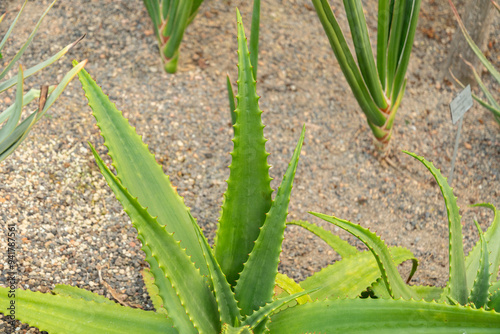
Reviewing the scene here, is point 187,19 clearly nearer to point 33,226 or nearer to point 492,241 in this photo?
point 33,226

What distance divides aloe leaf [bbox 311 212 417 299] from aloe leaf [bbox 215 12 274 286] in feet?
0.46

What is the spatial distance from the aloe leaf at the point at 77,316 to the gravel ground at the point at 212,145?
0.26 metres

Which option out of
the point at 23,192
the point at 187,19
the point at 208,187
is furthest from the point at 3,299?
the point at 187,19

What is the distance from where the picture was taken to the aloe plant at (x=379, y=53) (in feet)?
5.48

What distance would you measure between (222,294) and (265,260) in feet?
0.33

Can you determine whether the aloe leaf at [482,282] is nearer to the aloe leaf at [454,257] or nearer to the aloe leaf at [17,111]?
the aloe leaf at [454,257]

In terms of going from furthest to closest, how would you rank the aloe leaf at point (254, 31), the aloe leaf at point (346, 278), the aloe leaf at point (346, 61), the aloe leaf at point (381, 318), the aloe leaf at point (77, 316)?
the aloe leaf at point (346, 61)
the aloe leaf at point (254, 31)
the aloe leaf at point (346, 278)
the aloe leaf at point (77, 316)
the aloe leaf at point (381, 318)

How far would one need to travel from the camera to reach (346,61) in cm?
175

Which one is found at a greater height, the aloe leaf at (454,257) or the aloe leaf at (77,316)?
the aloe leaf at (454,257)

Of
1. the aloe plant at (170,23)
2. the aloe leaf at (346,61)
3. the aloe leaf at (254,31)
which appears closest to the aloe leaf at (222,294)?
the aloe leaf at (254,31)

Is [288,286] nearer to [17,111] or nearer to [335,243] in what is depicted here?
[335,243]

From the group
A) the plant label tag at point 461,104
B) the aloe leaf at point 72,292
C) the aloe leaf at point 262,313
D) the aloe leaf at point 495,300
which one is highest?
the plant label tag at point 461,104

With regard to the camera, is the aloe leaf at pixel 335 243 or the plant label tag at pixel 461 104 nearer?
the aloe leaf at pixel 335 243

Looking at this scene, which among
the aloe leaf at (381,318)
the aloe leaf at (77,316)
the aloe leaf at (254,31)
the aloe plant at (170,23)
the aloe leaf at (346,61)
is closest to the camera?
the aloe leaf at (381,318)
